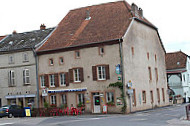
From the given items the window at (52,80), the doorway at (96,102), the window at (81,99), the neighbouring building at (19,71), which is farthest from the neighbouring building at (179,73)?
the window at (52,80)

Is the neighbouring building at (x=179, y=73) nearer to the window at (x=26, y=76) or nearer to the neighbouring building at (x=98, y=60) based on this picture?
the neighbouring building at (x=98, y=60)

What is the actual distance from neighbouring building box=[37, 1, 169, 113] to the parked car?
12.0ft

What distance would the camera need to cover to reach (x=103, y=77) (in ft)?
121

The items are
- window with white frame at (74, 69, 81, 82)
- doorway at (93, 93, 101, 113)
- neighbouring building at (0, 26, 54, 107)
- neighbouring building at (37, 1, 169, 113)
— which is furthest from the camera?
neighbouring building at (0, 26, 54, 107)

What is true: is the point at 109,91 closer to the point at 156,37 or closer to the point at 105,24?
the point at 105,24

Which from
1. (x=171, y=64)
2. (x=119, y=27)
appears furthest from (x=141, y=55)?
(x=171, y=64)

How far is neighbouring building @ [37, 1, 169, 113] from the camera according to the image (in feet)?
118

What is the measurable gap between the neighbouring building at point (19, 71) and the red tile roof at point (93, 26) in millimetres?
1966

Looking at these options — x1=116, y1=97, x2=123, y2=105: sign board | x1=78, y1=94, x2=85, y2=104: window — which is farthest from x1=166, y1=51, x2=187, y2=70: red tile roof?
x1=116, y1=97, x2=123, y2=105: sign board

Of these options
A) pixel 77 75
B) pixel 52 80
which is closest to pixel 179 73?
pixel 77 75

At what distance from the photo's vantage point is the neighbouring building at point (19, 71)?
136 ft

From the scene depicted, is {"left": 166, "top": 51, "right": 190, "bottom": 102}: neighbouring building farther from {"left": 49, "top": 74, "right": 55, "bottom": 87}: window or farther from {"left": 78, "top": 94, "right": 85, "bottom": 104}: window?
{"left": 49, "top": 74, "right": 55, "bottom": 87}: window

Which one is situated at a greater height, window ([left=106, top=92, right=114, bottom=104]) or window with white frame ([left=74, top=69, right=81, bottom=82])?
window with white frame ([left=74, top=69, right=81, bottom=82])

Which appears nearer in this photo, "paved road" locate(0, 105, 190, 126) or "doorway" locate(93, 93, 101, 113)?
"paved road" locate(0, 105, 190, 126)
